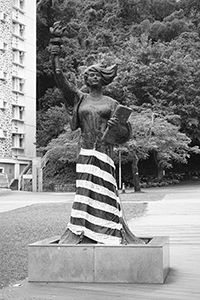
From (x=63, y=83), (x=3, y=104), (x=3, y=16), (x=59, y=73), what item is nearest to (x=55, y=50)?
(x=59, y=73)

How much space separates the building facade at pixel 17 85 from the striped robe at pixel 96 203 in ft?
107

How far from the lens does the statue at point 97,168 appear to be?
6262 mm

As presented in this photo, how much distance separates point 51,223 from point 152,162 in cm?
2800

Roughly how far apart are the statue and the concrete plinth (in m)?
0.31

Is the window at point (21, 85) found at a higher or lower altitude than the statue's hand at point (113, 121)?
higher

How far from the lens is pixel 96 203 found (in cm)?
629

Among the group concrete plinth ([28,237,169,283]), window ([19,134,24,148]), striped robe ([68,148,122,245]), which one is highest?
window ([19,134,24,148])

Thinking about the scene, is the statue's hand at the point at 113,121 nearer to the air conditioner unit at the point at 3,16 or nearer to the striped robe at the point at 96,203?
the striped robe at the point at 96,203

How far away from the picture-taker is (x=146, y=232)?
1208 centimetres

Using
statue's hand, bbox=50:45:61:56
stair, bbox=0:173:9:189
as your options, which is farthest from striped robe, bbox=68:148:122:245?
stair, bbox=0:173:9:189

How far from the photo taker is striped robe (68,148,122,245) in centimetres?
627

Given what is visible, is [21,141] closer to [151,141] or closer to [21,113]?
[21,113]

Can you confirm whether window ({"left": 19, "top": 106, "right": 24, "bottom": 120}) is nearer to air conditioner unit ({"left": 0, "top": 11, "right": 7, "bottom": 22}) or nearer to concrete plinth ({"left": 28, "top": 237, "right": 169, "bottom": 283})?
air conditioner unit ({"left": 0, "top": 11, "right": 7, "bottom": 22})

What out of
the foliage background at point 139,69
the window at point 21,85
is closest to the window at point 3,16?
the foliage background at point 139,69
